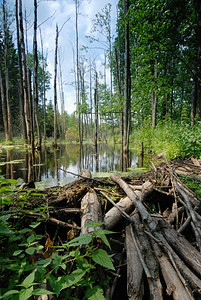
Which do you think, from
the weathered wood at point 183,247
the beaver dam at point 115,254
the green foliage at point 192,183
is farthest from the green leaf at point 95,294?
the green foliage at point 192,183

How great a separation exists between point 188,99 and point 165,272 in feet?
101

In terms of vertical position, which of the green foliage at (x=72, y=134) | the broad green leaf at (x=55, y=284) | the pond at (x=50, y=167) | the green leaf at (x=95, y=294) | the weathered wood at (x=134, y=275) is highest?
the green foliage at (x=72, y=134)

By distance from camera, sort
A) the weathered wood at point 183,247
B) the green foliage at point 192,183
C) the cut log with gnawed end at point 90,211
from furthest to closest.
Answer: the green foliage at point 192,183 → the cut log with gnawed end at point 90,211 → the weathered wood at point 183,247

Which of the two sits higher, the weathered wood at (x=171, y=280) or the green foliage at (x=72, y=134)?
the green foliage at (x=72, y=134)

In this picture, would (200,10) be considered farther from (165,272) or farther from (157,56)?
(165,272)

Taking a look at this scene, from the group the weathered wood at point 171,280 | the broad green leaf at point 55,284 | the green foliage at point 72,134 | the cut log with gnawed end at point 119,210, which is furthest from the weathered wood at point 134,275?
the green foliage at point 72,134

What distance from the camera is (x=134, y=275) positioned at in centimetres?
93

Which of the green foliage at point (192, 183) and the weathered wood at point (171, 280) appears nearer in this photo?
the weathered wood at point (171, 280)

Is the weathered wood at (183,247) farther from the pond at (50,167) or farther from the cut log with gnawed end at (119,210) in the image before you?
the pond at (50,167)

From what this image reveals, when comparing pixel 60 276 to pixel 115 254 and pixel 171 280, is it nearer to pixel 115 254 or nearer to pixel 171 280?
pixel 115 254

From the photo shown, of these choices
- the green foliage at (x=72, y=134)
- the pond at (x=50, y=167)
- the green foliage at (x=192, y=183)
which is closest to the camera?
the green foliage at (x=192, y=183)

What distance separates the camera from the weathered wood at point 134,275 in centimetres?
84

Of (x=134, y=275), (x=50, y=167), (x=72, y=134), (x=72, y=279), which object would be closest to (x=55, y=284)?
(x=72, y=279)

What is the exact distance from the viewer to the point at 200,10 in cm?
647
